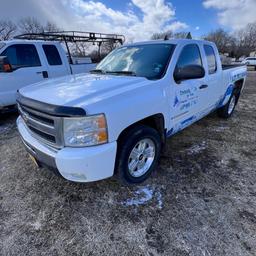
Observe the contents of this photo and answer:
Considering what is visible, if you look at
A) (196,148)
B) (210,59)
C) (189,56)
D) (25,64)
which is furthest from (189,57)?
(25,64)

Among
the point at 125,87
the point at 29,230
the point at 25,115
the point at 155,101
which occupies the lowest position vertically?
the point at 29,230

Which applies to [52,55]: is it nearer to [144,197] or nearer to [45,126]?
[45,126]

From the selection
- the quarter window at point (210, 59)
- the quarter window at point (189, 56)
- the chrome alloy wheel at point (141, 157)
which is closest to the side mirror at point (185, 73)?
the quarter window at point (189, 56)

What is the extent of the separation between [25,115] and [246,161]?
140 inches

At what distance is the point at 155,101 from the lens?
2609mm

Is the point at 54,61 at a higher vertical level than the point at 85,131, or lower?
higher

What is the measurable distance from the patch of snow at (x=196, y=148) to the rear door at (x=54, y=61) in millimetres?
4594

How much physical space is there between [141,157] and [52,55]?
4982mm

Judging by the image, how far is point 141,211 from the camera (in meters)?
2.44

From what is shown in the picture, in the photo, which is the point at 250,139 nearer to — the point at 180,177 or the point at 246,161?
the point at 246,161

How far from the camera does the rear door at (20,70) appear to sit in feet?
17.3

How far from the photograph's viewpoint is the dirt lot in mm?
2025

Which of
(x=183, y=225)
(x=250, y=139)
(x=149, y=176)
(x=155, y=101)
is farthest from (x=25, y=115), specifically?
(x=250, y=139)

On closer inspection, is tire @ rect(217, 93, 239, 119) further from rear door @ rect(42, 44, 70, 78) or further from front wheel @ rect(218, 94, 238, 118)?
rear door @ rect(42, 44, 70, 78)
